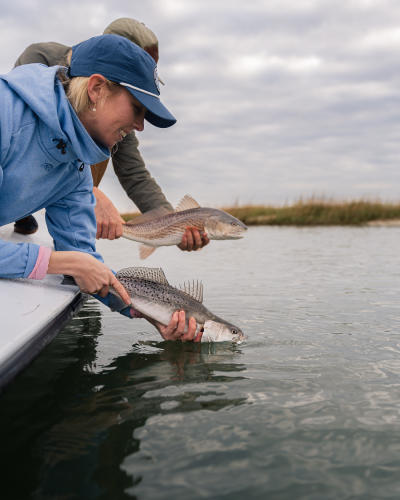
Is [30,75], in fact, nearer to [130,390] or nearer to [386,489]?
[130,390]

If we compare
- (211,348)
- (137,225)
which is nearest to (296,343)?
(211,348)

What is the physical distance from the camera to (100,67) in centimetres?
256

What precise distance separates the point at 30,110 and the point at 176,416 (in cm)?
169

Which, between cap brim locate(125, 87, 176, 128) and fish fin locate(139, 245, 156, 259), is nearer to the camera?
cap brim locate(125, 87, 176, 128)

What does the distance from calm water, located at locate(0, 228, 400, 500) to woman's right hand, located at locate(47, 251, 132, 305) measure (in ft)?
1.84

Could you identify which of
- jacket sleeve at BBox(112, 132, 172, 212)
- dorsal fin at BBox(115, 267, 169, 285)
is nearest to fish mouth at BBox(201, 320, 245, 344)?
dorsal fin at BBox(115, 267, 169, 285)

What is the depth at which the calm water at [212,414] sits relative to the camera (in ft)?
6.05

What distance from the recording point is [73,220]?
3.50 metres

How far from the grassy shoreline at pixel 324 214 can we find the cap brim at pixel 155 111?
67.4ft

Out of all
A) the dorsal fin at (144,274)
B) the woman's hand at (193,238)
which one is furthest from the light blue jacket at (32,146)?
the woman's hand at (193,238)

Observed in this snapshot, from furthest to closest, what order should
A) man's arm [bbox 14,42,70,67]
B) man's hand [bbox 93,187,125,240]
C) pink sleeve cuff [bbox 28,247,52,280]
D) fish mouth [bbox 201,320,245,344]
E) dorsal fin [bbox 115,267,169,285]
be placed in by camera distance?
man's arm [bbox 14,42,70,67]
man's hand [bbox 93,187,125,240]
dorsal fin [bbox 115,267,169,285]
fish mouth [bbox 201,320,245,344]
pink sleeve cuff [bbox 28,247,52,280]

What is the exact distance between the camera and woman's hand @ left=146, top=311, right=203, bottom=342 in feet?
11.4

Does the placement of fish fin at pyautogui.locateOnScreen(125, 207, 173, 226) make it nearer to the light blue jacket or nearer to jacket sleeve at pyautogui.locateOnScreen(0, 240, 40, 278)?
the light blue jacket

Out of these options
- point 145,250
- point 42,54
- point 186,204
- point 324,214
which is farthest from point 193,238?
point 324,214
